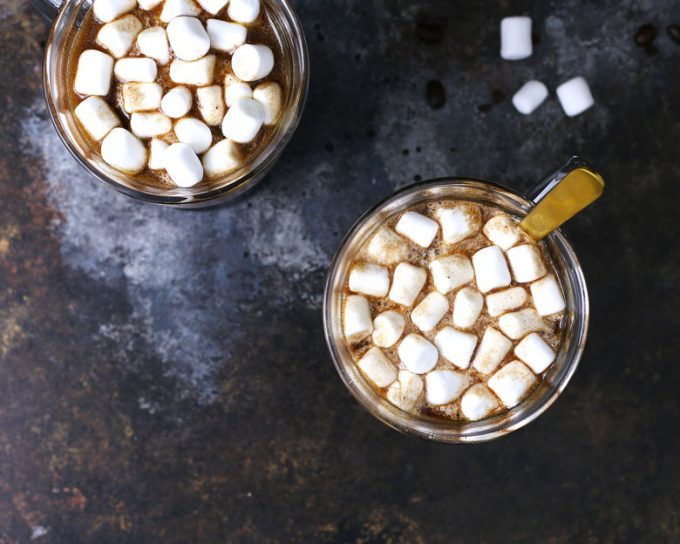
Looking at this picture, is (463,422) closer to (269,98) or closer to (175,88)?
(269,98)

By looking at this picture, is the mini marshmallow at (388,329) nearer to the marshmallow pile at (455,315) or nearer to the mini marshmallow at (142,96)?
the marshmallow pile at (455,315)

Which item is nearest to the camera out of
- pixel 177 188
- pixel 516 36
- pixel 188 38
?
pixel 188 38

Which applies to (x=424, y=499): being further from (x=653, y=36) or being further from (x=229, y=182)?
(x=653, y=36)

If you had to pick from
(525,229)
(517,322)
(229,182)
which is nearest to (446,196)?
(525,229)

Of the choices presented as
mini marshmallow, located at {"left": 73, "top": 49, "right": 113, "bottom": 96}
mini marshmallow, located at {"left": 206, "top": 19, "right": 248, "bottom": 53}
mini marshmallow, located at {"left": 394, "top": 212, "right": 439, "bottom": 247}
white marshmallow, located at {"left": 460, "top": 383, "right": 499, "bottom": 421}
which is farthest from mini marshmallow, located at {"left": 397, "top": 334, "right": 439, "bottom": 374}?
mini marshmallow, located at {"left": 73, "top": 49, "right": 113, "bottom": 96}

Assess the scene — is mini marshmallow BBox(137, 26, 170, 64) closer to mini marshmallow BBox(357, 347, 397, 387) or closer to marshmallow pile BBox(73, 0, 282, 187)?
marshmallow pile BBox(73, 0, 282, 187)

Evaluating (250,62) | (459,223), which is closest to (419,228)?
(459,223)
